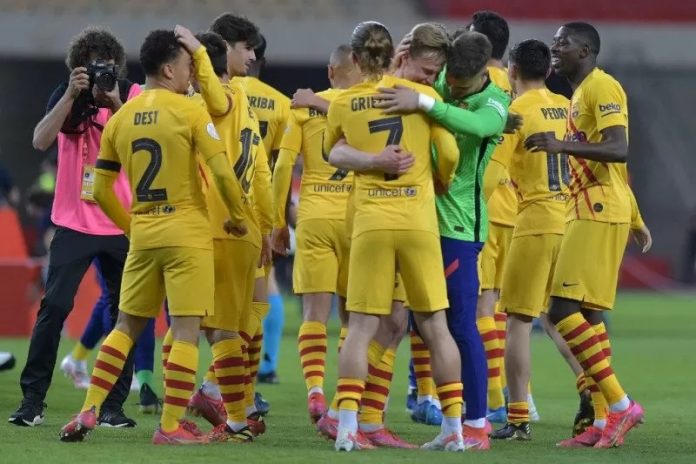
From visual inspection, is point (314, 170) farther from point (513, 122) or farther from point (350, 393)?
point (350, 393)

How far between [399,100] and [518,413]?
203 centimetres

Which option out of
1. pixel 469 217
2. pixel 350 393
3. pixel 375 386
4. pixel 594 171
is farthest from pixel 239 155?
pixel 594 171

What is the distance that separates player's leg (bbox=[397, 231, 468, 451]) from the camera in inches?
273

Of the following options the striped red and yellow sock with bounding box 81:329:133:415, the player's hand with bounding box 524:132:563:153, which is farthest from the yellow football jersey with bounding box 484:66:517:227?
the striped red and yellow sock with bounding box 81:329:133:415

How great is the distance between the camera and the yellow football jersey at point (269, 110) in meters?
9.01

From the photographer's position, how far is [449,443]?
7055mm

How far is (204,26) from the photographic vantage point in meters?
25.4

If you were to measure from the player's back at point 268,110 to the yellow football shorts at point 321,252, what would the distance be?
541mm

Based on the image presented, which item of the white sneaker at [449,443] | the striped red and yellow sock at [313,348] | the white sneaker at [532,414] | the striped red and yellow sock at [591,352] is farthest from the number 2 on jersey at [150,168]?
the white sneaker at [532,414]

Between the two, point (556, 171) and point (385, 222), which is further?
point (556, 171)

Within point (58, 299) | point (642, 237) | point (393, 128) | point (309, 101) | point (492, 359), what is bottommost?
point (492, 359)

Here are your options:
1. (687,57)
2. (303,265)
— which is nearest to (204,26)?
(687,57)

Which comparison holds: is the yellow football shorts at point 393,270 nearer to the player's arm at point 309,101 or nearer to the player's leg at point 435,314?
the player's leg at point 435,314

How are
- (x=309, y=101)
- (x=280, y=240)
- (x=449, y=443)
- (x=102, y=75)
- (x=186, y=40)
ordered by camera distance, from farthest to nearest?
(x=280, y=240) < (x=309, y=101) < (x=102, y=75) < (x=186, y=40) < (x=449, y=443)
